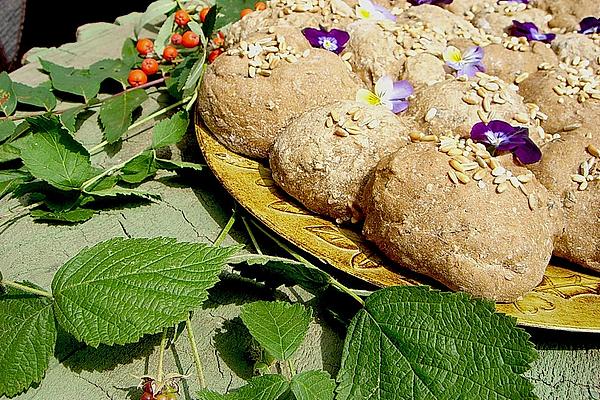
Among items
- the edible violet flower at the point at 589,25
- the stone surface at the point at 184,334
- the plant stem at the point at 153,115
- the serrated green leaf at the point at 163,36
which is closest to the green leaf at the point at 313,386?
the stone surface at the point at 184,334

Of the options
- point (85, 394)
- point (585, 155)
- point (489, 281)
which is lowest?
point (85, 394)

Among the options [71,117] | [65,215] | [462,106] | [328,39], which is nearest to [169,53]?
[71,117]

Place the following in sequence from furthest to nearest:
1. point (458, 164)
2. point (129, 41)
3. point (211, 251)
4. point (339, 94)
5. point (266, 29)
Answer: point (129, 41)
point (266, 29)
point (339, 94)
point (458, 164)
point (211, 251)

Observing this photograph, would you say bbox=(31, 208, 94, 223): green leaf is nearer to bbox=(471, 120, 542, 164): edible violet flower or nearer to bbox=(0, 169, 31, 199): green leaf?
bbox=(0, 169, 31, 199): green leaf

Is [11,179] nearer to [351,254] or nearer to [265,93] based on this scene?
[265,93]

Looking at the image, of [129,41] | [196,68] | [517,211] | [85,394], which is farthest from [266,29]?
[85,394]

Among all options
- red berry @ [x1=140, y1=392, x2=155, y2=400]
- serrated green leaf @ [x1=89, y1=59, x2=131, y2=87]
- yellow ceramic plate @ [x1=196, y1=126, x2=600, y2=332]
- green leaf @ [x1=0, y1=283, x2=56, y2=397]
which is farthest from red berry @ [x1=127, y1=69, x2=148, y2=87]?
red berry @ [x1=140, y1=392, x2=155, y2=400]

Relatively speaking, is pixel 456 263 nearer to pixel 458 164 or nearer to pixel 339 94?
pixel 458 164
